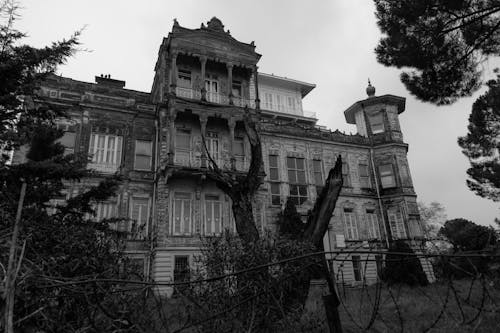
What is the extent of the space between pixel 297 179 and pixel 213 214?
671 cm

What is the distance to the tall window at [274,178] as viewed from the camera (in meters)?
22.7

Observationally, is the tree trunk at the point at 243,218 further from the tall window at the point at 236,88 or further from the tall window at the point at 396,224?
the tall window at the point at 396,224

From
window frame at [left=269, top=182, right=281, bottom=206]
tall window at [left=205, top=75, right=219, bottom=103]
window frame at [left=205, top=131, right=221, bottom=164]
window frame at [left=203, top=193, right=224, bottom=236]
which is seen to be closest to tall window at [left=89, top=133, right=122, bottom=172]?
window frame at [left=205, top=131, right=221, bottom=164]

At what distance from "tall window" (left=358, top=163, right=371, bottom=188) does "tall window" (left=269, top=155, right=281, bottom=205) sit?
6.68 metres

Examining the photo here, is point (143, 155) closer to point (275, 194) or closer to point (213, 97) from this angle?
point (213, 97)

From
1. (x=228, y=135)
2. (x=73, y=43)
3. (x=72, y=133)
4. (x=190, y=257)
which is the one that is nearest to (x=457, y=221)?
(x=228, y=135)

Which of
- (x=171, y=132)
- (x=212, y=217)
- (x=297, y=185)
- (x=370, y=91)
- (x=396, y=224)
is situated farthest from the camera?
(x=370, y=91)

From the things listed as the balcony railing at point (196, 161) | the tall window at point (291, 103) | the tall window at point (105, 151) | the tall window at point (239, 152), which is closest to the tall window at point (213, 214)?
the balcony railing at point (196, 161)

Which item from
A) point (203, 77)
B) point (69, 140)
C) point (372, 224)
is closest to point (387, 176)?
point (372, 224)

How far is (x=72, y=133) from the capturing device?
1959 centimetres

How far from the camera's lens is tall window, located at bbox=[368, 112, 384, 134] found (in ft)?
91.5

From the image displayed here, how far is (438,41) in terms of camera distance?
8.83m

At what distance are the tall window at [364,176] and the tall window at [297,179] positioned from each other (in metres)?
4.69

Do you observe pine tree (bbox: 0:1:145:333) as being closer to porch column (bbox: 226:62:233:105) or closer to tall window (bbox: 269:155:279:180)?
porch column (bbox: 226:62:233:105)
